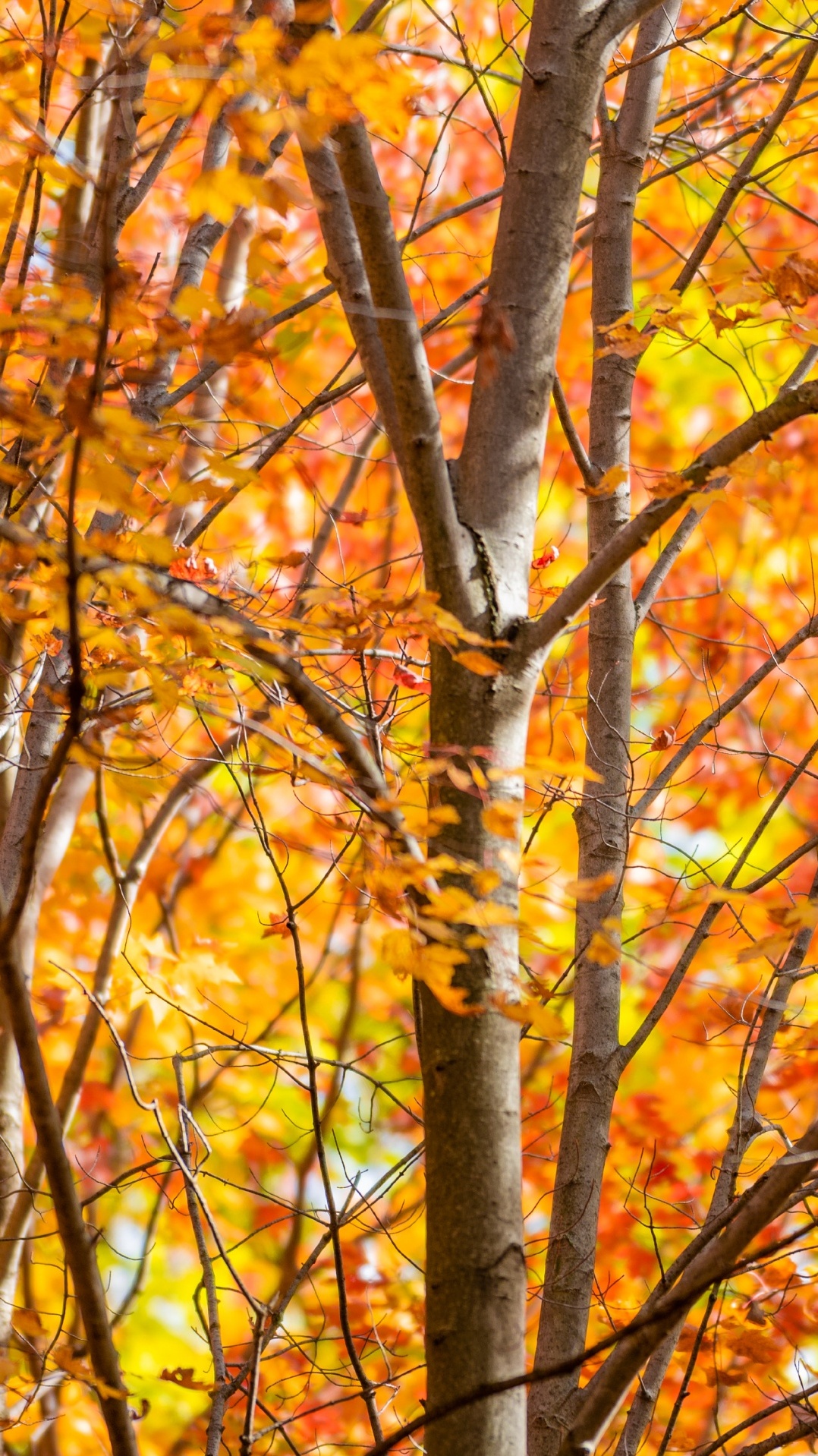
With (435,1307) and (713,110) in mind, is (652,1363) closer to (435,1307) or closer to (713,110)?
(435,1307)

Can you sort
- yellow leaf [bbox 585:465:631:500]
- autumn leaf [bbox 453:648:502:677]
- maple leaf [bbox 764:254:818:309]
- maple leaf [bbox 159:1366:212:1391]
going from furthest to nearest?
yellow leaf [bbox 585:465:631:500] < maple leaf [bbox 159:1366:212:1391] < maple leaf [bbox 764:254:818:309] < autumn leaf [bbox 453:648:502:677]

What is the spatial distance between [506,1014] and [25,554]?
975mm

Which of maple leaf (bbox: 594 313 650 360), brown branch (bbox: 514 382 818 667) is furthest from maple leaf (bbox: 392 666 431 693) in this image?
maple leaf (bbox: 594 313 650 360)

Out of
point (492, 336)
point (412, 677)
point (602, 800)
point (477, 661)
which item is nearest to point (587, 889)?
point (477, 661)

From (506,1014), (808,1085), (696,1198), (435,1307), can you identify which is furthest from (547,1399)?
(696,1198)

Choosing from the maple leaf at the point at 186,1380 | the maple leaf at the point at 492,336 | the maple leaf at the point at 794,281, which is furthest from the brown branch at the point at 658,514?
the maple leaf at the point at 186,1380

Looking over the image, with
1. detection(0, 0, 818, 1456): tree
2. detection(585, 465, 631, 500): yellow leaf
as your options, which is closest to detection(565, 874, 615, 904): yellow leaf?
detection(0, 0, 818, 1456): tree

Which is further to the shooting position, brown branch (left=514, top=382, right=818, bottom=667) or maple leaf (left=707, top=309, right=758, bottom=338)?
maple leaf (left=707, top=309, right=758, bottom=338)

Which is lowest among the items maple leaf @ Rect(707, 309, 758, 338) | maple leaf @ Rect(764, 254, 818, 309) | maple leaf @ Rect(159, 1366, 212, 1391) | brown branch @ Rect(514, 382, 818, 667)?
maple leaf @ Rect(159, 1366, 212, 1391)

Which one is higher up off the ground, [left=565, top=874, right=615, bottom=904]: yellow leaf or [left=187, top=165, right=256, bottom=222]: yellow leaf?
[left=187, top=165, right=256, bottom=222]: yellow leaf

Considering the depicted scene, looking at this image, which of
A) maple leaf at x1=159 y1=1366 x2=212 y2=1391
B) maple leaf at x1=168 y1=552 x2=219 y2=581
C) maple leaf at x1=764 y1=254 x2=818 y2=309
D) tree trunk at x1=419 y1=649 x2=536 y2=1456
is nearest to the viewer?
tree trunk at x1=419 y1=649 x2=536 y2=1456

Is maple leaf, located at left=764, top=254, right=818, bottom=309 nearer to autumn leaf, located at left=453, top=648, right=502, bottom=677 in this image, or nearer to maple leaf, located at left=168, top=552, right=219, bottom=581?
autumn leaf, located at left=453, top=648, right=502, bottom=677

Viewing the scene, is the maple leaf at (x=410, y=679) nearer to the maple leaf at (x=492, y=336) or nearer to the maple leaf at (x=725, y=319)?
the maple leaf at (x=492, y=336)

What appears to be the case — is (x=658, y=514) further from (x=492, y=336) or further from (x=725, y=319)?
(x=725, y=319)
